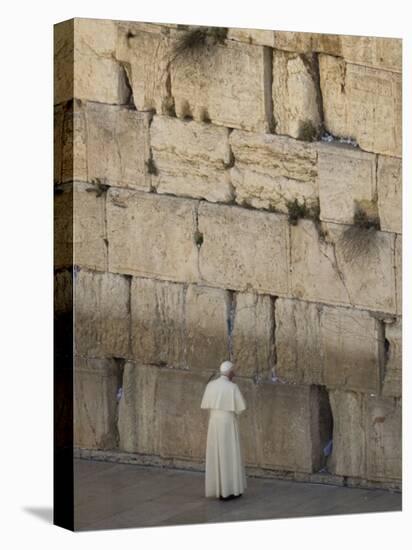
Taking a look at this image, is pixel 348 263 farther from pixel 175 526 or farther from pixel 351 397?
pixel 175 526

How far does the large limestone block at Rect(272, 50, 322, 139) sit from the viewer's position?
14.9 m

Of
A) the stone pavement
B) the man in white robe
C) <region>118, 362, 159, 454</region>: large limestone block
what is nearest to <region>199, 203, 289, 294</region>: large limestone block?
the man in white robe

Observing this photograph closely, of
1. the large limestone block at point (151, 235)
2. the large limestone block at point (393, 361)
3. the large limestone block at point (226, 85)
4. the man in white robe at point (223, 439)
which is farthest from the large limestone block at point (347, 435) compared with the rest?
the large limestone block at point (226, 85)

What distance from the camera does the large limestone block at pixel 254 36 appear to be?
48.5 ft

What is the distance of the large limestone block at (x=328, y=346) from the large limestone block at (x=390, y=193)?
803 mm

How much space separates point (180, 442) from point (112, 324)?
3.66 feet

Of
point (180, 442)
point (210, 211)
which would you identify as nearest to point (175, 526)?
point (180, 442)

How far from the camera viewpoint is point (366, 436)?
1534 centimetres

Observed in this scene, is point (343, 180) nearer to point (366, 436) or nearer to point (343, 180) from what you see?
point (343, 180)

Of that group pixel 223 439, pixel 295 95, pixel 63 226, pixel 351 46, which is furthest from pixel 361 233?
pixel 63 226

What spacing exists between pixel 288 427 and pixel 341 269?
4.47 ft

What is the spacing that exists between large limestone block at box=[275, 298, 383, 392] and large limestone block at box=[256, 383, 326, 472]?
0.13 m

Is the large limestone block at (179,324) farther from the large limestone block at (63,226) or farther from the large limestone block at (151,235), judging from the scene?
the large limestone block at (63,226)

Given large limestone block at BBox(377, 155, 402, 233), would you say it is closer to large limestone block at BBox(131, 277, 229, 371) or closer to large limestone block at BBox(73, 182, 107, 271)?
large limestone block at BBox(131, 277, 229, 371)
